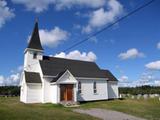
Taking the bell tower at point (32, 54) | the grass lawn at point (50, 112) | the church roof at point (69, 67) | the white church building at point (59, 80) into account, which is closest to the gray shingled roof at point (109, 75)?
the white church building at point (59, 80)

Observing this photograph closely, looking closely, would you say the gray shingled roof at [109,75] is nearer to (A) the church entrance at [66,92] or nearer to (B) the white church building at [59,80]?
(B) the white church building at [59,80]

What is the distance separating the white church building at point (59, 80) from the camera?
1126 inches

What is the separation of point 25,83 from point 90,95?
34.8 ft

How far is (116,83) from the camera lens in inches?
1544

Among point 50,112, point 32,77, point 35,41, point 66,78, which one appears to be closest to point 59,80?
point 66,78

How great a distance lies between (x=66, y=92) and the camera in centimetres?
2864

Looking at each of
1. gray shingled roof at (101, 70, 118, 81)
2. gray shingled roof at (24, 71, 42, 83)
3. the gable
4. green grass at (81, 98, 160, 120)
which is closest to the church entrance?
the gable

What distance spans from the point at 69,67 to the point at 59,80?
5.86m

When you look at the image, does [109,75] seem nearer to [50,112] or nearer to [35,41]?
[35,41]

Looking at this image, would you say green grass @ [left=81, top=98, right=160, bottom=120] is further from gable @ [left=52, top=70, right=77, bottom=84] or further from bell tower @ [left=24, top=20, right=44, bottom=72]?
bell tower @ [left=24, top=20, right=44, bottom=72]

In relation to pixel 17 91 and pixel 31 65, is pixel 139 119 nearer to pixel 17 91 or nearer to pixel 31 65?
pixel 31 65

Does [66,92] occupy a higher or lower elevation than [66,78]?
lower

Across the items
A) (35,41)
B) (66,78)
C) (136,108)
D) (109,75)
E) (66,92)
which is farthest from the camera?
(109,75)

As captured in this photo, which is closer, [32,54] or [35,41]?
[32,54]
